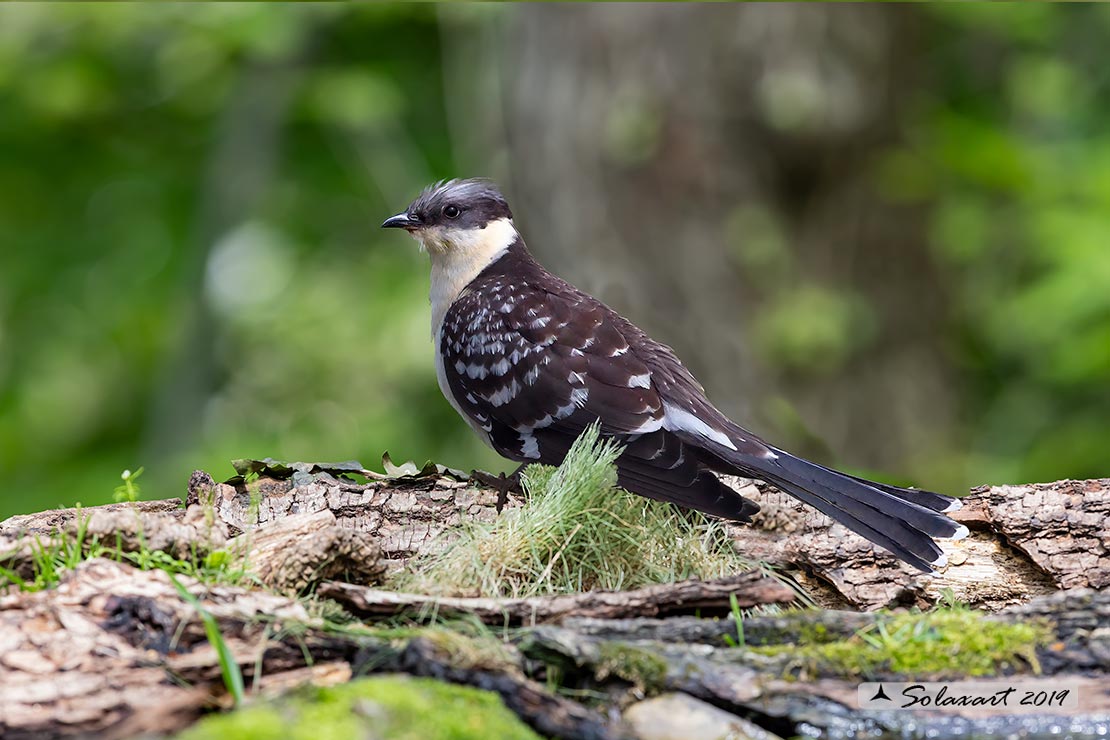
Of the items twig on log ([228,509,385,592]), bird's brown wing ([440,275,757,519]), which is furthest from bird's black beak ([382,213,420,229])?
twig on log ([228,509,385,592])

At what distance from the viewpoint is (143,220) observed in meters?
11.1

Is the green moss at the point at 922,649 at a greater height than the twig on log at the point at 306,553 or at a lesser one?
greater

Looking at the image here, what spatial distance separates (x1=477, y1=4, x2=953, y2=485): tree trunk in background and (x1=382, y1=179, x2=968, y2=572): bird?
2738 millimetres

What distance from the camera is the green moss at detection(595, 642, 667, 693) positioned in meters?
2.99

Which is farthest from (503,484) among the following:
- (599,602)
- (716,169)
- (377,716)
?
(716,169)

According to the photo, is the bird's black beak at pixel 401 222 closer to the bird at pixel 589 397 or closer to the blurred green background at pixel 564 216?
the bird at pixel 589 397

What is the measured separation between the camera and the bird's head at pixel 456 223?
20.9 feet

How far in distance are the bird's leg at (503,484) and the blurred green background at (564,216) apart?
303cm

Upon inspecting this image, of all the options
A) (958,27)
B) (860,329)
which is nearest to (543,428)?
(860,329)

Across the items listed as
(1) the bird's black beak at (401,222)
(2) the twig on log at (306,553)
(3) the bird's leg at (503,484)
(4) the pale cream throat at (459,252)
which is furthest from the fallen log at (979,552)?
(1) the bird's black beak at (401,222)

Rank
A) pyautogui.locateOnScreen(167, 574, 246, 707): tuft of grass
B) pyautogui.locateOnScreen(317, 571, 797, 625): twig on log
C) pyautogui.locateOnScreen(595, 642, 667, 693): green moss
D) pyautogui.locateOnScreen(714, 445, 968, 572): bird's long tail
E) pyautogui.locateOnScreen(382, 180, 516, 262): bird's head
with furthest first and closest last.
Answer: pyautogui.locateOnScreen(382, 180, 516, 262): bird's head → pyautogui.locateOnScreen(714, 445, 968, 572): bird's long tail → pyautogui.locateOnScreen(317, 571, 797, 625): twig on log → pyautogui.locateOnScreen(595, 642, 667, 693): green moss → pyautogui.locateOnScreen(167, 574, 246, 707): tuft of grass

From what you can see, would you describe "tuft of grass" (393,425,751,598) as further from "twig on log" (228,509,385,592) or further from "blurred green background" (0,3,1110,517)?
"blurred green background" (0,3,1110,517)

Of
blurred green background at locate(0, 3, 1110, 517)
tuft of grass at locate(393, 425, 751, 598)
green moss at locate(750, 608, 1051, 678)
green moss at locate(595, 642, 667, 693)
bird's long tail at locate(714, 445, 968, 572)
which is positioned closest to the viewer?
green moss at locate(595, 642, 667, 693)

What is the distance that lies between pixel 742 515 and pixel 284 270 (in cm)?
804
